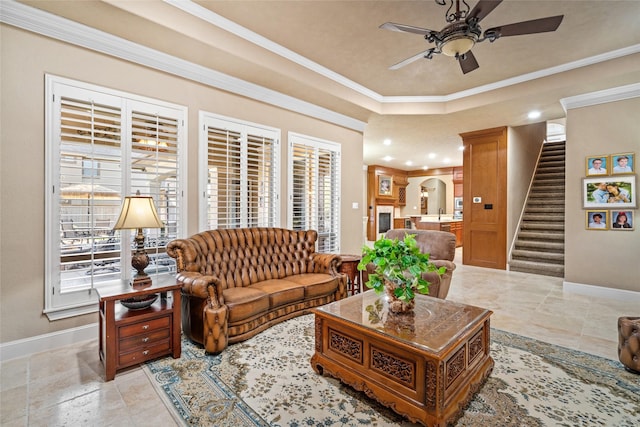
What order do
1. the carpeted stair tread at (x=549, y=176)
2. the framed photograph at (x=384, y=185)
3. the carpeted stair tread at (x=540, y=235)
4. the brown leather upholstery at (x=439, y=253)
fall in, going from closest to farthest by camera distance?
the brown leather upholstery at (x=439, y=253)
the carpeted stair tread at (x=540, y=235)
the carpeted stair tread at (x=549, y=176)
the framed photograph at (x=384, y=185)

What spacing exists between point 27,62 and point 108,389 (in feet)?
9.27

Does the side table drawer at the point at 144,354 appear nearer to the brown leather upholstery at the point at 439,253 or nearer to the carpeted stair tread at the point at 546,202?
the brown leather upholstery at the point at 439,253

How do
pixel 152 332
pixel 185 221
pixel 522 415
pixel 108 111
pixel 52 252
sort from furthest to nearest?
1. pixel 185 221
2. pixel 108 111
3. pixel 52 252
4. pixel 152 332
5. pixel 522 415

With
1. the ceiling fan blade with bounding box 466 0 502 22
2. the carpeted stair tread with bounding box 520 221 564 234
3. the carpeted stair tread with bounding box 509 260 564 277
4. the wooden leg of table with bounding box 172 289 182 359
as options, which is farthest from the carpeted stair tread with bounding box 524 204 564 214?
the wooden leg of table with bounding box 172 289 182 359

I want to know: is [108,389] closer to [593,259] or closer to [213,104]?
[213,104]

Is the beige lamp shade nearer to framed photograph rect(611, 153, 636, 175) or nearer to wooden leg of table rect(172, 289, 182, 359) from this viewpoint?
wooden leg of table rect(172, 289, 182, 359)

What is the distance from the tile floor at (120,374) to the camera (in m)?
1.84

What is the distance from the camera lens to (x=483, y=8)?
2.16m

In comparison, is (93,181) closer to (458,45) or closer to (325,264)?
(325,264)

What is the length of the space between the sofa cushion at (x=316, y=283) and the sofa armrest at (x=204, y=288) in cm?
102

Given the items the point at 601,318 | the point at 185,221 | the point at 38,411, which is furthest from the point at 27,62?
the point at 601,318

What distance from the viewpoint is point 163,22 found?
9.13ft

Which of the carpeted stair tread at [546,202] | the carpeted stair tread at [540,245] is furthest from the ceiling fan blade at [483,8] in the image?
the carpeted stair tread at [546,202]

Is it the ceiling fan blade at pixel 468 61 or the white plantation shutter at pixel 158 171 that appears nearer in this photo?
the ceiling fan blade at pixel 468 61
